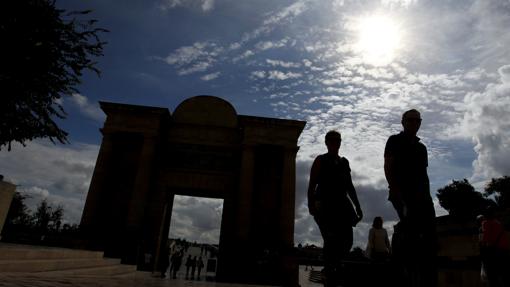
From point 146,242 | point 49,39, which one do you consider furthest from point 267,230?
point 49,39

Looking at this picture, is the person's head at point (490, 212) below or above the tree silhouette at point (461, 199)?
below

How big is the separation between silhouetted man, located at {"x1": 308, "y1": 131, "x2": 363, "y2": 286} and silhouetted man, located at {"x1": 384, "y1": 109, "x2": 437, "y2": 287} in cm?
52

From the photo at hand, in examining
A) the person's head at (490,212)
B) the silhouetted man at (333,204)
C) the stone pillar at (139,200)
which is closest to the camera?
the silhouetted man at (333,204)

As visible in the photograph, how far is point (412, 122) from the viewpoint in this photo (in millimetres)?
3709

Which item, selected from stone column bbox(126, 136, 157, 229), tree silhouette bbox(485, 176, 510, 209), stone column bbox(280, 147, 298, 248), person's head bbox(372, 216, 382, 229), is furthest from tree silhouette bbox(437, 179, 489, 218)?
person's head bbox(372, 216, 382, 229)

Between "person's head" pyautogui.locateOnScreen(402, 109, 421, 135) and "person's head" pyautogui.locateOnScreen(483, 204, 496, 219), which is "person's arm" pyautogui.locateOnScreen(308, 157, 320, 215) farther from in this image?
"person's head" pyautogui.locateOnScreen(483, 204, 496, 219)

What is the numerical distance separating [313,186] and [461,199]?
56.8 metres

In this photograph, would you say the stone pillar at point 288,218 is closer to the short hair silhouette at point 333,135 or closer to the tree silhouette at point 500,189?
the short hair silhouette at point 333,135

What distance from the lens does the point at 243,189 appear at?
21.8 metres

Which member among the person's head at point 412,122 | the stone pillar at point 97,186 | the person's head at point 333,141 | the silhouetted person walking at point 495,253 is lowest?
the silhouetted person walking at point 495,253

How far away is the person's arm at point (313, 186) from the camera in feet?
12.6

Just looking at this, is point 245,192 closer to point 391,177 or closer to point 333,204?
point 333,204

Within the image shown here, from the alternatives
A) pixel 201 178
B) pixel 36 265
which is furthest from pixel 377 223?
pixel 201 178

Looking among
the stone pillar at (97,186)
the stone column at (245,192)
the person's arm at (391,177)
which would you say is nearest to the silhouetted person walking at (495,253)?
the person's arm at (391,177)
